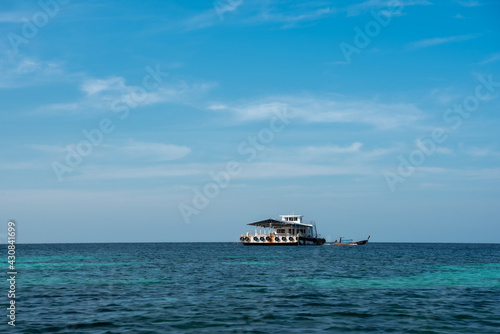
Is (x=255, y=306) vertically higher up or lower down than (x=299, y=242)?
lower down

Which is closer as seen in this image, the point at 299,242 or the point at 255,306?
the point at 255,306

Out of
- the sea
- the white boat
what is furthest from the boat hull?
the sea

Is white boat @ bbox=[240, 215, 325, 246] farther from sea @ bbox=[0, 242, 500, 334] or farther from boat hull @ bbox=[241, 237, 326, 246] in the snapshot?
sea @ bbox=[0, 242, 500, 334]

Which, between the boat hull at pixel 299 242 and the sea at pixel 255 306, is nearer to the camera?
the sea at pixel 255 306

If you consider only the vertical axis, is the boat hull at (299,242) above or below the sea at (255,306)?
above

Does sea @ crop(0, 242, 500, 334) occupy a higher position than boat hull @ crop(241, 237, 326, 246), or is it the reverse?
boat hull @ crop(241, 237, 326, 246)

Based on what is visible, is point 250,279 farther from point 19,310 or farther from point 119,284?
point 19,310

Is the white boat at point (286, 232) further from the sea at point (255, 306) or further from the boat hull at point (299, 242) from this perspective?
the sea at point (255, 306)

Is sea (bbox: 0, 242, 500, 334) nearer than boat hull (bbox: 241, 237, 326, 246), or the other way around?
sea (bbox: 0, 242, 500, 334)

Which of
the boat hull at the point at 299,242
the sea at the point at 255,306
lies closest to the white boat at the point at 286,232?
the boat hull at the point at 299,242

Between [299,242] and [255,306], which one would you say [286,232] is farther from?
[255,306]

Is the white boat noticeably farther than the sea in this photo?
Yes

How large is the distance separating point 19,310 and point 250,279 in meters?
18.5

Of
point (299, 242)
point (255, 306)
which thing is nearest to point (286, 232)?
point (299, 242)
